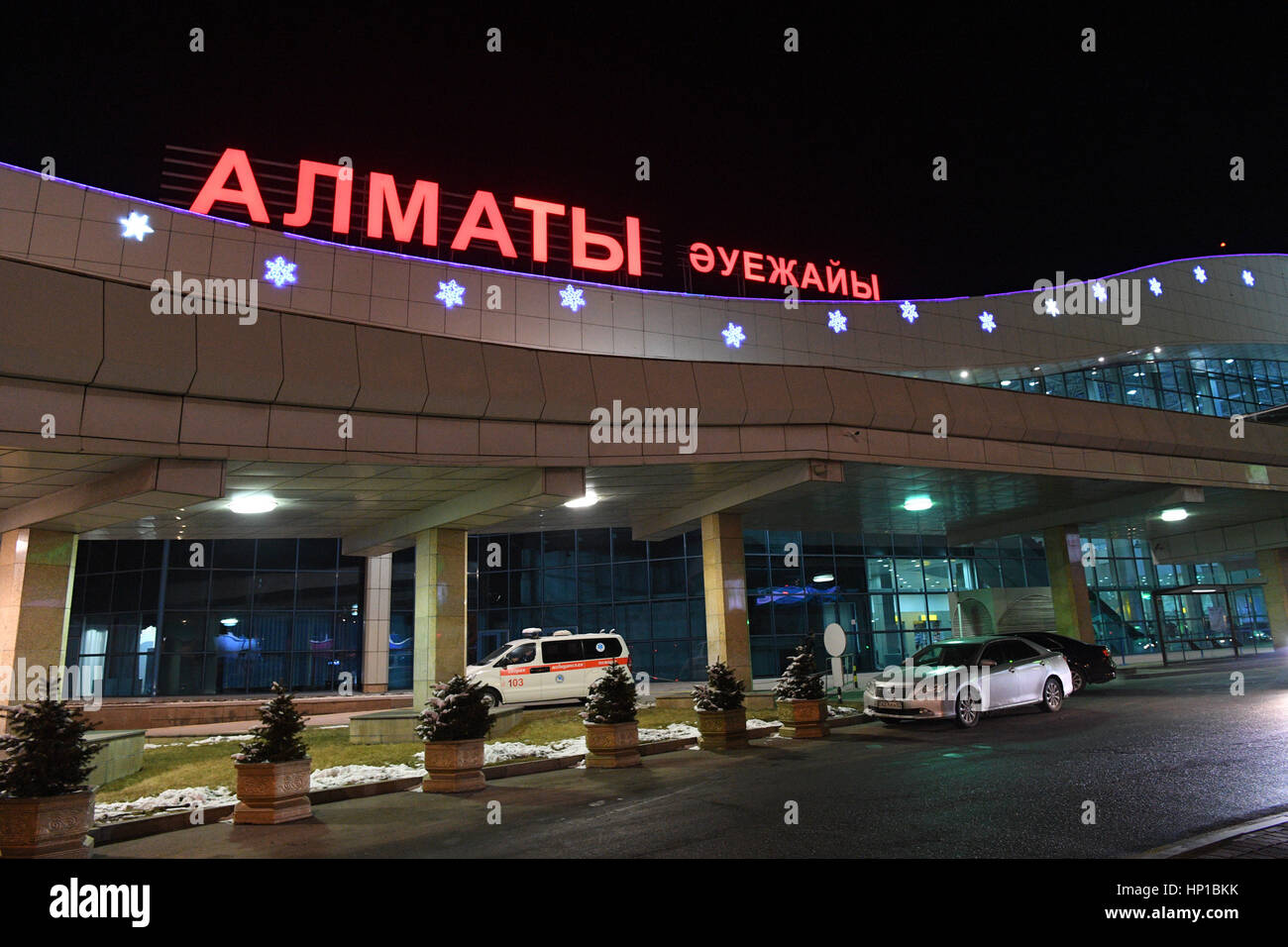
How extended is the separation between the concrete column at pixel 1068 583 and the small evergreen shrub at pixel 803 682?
1528cm

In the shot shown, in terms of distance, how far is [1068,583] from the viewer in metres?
29.0

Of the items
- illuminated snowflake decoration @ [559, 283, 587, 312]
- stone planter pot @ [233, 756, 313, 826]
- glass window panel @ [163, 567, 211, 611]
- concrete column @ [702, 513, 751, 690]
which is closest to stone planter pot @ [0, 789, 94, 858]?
stone planter pot @ [233, 756, 313, 826]

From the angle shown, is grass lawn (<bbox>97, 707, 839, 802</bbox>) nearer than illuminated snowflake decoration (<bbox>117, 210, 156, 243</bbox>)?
Yes

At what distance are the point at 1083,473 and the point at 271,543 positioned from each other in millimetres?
32461

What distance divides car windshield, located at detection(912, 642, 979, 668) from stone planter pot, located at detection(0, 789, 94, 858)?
15.4 metres

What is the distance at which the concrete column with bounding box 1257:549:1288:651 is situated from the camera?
3716 cm

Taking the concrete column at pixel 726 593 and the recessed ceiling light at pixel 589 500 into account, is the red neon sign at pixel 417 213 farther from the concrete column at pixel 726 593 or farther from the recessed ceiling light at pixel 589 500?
the concrete column at pixel 726 593

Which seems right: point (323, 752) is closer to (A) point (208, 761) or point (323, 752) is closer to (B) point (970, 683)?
(A) point (208, 761)

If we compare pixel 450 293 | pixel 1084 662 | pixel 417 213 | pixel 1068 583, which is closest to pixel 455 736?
pixel 1084 662

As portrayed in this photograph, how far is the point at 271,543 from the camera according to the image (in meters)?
36.6

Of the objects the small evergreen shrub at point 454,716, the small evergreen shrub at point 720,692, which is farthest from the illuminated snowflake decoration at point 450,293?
the small evergreen shrub at point 454,716

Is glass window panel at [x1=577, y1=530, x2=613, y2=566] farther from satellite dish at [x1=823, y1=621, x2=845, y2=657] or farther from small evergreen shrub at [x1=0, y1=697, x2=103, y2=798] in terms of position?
small evergreen shrub at [x1=0, y1=697, x2=103, y2=798]

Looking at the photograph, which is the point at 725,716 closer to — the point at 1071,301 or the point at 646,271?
the point at 646,271
